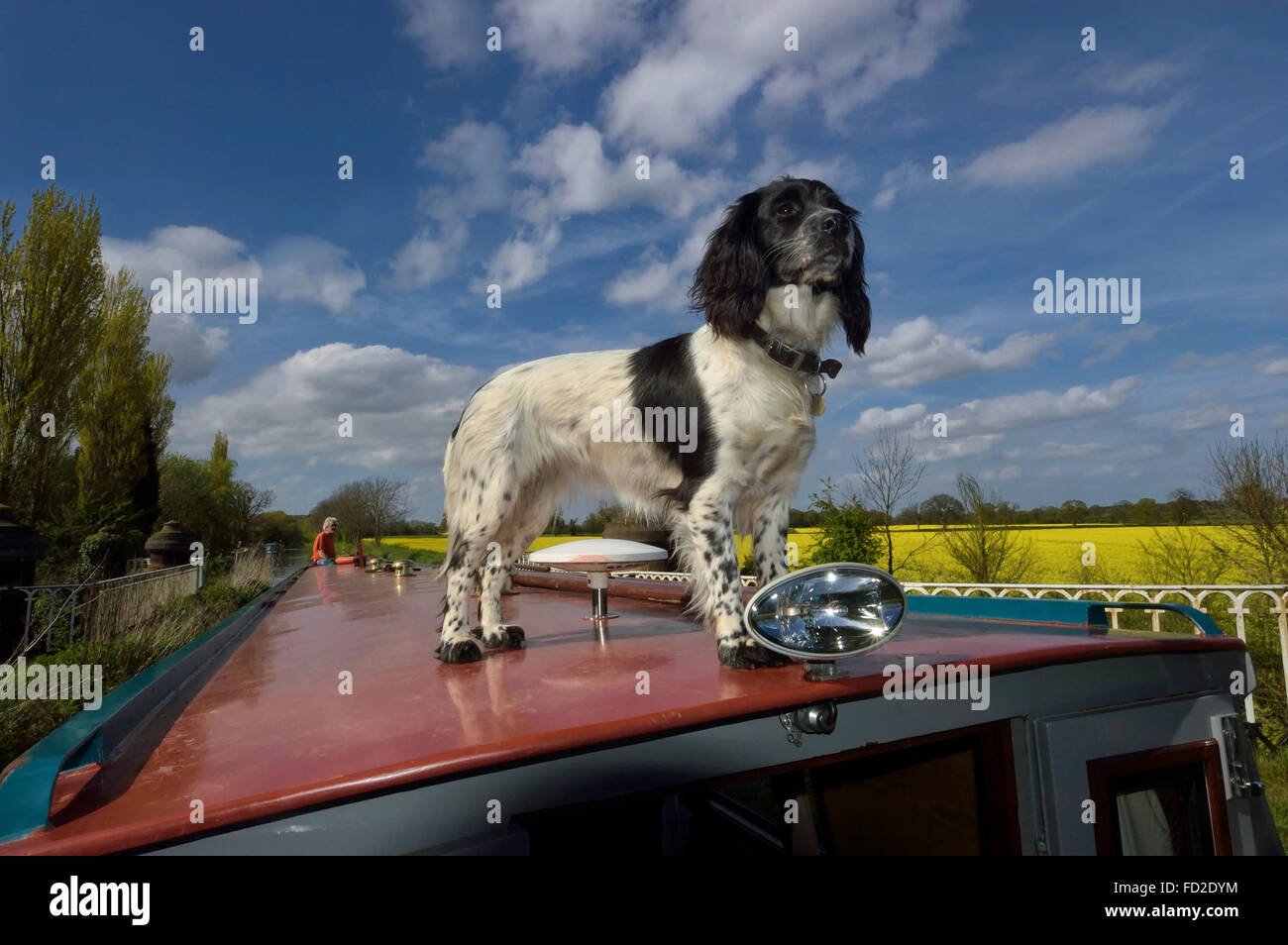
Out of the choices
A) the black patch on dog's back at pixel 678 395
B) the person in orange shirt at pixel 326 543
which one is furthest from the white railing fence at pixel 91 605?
the black patch on dog's back at pixel 678 395

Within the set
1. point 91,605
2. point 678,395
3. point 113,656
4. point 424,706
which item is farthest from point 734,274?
point 91,605

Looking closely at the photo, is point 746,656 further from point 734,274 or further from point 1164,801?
point 734,274

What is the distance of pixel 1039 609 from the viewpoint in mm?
2709

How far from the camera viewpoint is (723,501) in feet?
7.74

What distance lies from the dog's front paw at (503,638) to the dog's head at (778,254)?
4.49ft

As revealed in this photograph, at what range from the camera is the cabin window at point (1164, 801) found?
167 centimetres

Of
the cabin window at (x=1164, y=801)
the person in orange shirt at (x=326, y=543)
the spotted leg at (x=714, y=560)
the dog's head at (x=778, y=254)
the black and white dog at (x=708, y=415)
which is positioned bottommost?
the cabin window at (x=1164, y=801)

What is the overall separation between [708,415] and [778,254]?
2.17 ft

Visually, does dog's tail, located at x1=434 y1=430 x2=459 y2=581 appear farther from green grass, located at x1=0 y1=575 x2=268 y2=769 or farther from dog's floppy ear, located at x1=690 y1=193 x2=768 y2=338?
green grass, located at x1=0 y1=575 x2=268 y2=769

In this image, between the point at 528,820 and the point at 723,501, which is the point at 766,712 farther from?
the point at 723,501

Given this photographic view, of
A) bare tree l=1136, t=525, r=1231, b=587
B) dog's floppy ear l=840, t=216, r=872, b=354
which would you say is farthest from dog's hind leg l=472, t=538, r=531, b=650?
bare tree l=1136, t=525, r=1231, b=587

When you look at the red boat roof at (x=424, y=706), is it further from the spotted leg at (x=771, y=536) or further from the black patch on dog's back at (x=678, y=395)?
the black patch on dog's back at (x=678, y=395)
